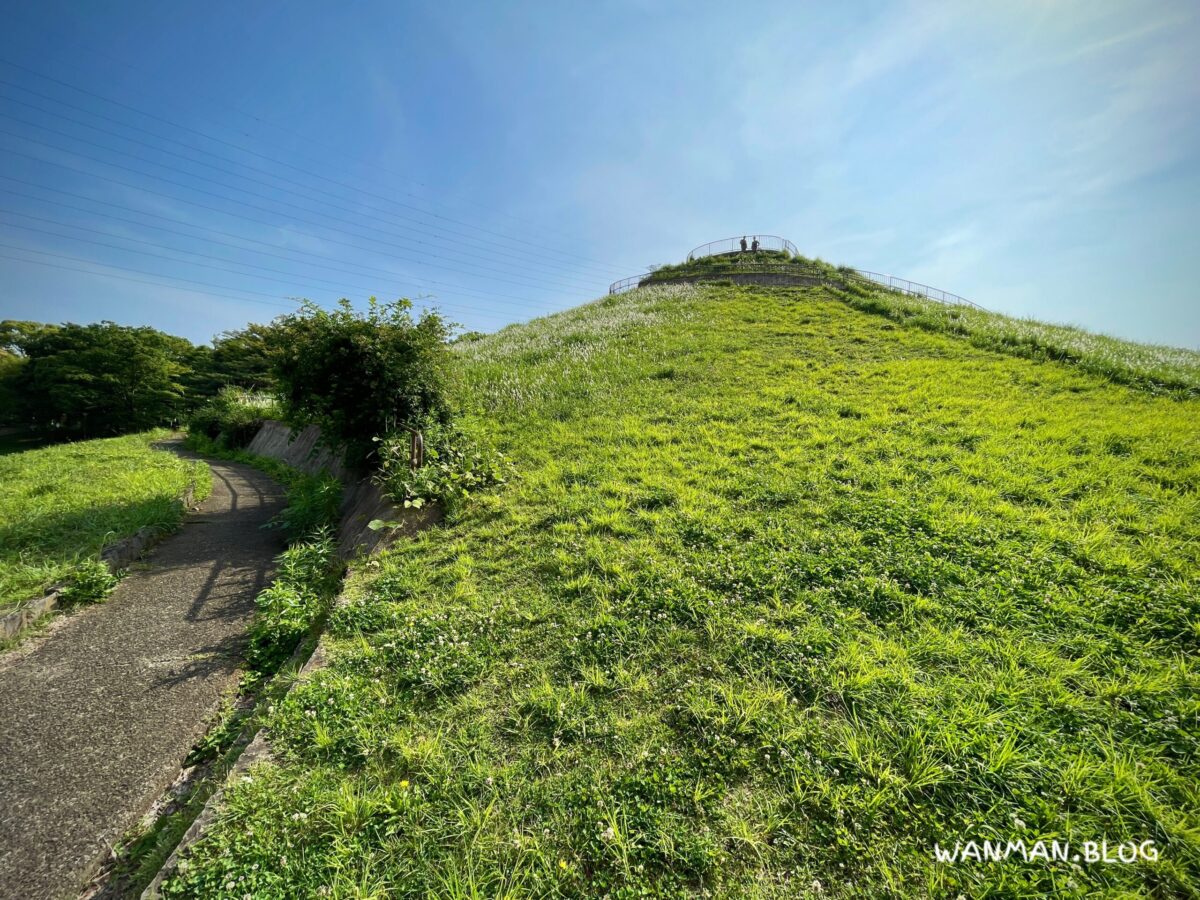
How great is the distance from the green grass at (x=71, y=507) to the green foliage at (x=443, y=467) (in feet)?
12.9

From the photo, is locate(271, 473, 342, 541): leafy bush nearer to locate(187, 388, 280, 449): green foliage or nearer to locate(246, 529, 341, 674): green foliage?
locate(246, 529, 341, 674): green foliage

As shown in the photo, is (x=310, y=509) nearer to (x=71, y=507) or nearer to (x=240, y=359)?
(x=71, y=507)

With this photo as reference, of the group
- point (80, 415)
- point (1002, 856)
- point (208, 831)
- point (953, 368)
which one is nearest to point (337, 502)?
point (208, 831)

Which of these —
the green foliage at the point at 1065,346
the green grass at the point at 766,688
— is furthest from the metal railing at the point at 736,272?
the green grass at the point at 766,688

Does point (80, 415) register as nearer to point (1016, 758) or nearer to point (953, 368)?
point (1016, 758)

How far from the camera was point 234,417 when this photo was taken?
65.6 ft

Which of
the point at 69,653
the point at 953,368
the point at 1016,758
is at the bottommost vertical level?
the point at 69,653

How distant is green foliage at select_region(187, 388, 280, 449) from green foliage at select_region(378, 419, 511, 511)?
14225 millimetres

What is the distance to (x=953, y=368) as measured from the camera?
10.1m

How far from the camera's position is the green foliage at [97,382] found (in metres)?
26.8

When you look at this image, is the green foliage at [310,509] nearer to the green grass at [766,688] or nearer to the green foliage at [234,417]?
the green grass at [766,688]

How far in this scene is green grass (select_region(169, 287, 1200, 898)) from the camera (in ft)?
6.84

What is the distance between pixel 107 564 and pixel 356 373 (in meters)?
4.23

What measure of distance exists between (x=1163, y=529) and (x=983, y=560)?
2.09m
